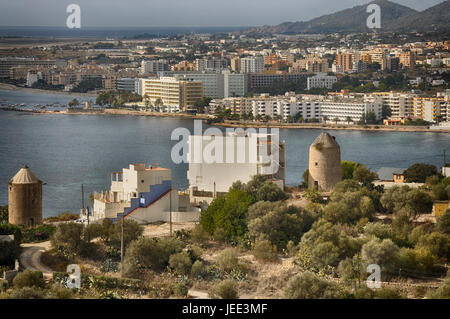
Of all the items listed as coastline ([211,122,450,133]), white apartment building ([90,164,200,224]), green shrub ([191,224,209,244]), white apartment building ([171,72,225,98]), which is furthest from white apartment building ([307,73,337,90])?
green shrub ([191,224,209,244])

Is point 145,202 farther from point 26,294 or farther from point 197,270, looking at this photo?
point 26,294

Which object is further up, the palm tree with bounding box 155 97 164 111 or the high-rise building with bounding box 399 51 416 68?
the high-rise building with bounding box 399 51 416 68

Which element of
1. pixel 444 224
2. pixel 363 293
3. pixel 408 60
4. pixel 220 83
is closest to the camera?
pixel 363 293

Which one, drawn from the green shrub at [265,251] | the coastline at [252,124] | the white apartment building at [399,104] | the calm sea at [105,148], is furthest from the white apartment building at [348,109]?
the green shrub at [265,251]

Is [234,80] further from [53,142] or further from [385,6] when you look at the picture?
[385,6]

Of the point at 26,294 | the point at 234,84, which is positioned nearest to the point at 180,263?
the point at 26,294

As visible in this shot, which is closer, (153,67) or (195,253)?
(195,253)

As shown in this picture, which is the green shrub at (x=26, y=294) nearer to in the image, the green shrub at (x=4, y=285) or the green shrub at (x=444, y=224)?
the green shrub at (x=4, y=285)

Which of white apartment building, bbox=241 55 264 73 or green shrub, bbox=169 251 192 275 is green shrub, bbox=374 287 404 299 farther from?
white apartment building, bbox=241 55 264 73
